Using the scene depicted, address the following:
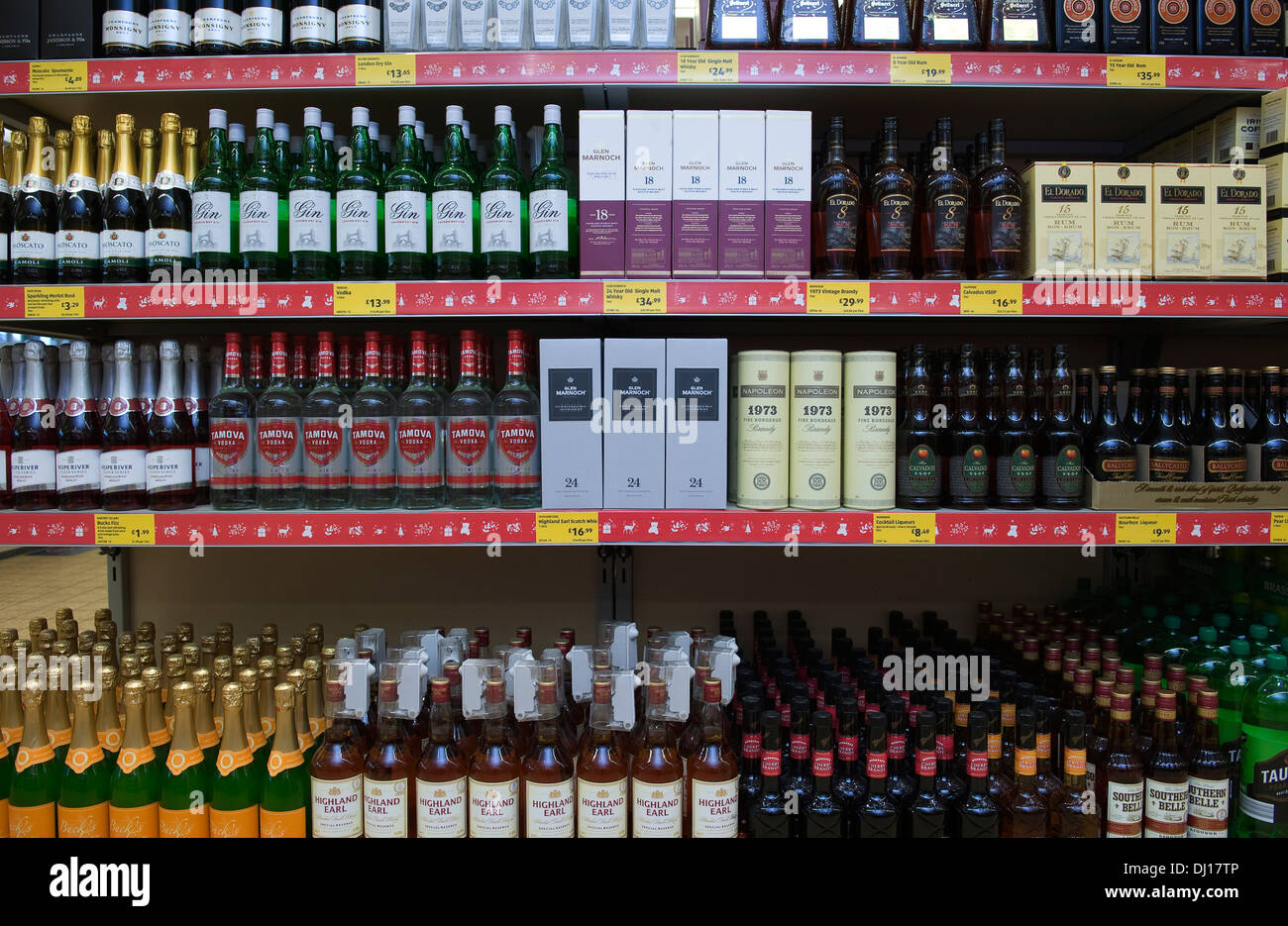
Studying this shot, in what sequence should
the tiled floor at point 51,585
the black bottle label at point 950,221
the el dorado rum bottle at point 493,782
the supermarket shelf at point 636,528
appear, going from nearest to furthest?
the el dorado rum bottle at point 493,782, the supermarket shelf at point 636,528, the black bottle label at point 950,221, the tiled floor at point 51,585

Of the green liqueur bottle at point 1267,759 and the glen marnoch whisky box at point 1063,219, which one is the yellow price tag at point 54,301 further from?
the green liqueur bottle at point 1267,759

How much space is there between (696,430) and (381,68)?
1085mm

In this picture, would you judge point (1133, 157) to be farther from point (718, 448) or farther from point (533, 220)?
point (533, 220)

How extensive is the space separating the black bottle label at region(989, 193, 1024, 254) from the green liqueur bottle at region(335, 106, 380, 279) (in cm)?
132

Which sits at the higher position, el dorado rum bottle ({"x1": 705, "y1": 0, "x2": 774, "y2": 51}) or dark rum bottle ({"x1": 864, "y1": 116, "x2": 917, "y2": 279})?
el dorado rum bottle ({"x1": 705, "y1": 0, "x2": 774, "y2": 51})

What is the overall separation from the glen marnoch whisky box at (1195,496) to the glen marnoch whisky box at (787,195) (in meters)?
0.87

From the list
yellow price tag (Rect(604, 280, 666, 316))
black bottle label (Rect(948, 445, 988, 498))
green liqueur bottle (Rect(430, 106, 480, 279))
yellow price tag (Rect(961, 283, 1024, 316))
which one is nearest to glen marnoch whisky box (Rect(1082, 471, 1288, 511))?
black bottle label (Rect(948, 445, 988, 498))

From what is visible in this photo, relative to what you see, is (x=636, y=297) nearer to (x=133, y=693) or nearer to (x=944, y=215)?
(x=944, y=215)

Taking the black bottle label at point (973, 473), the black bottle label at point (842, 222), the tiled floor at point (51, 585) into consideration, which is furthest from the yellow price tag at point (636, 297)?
the tiled floor at point (51, 585)

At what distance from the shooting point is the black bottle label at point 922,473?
1795mm

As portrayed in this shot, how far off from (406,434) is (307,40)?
0.96 m

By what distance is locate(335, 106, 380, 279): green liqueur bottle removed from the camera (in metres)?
1.75

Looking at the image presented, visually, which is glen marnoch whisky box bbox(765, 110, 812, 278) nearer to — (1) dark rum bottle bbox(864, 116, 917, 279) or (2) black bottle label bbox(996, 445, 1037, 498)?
(1) dark rum bottle bbox(864, 116, 917, 279)

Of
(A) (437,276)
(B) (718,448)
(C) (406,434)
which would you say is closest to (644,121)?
(A) (437,276)
